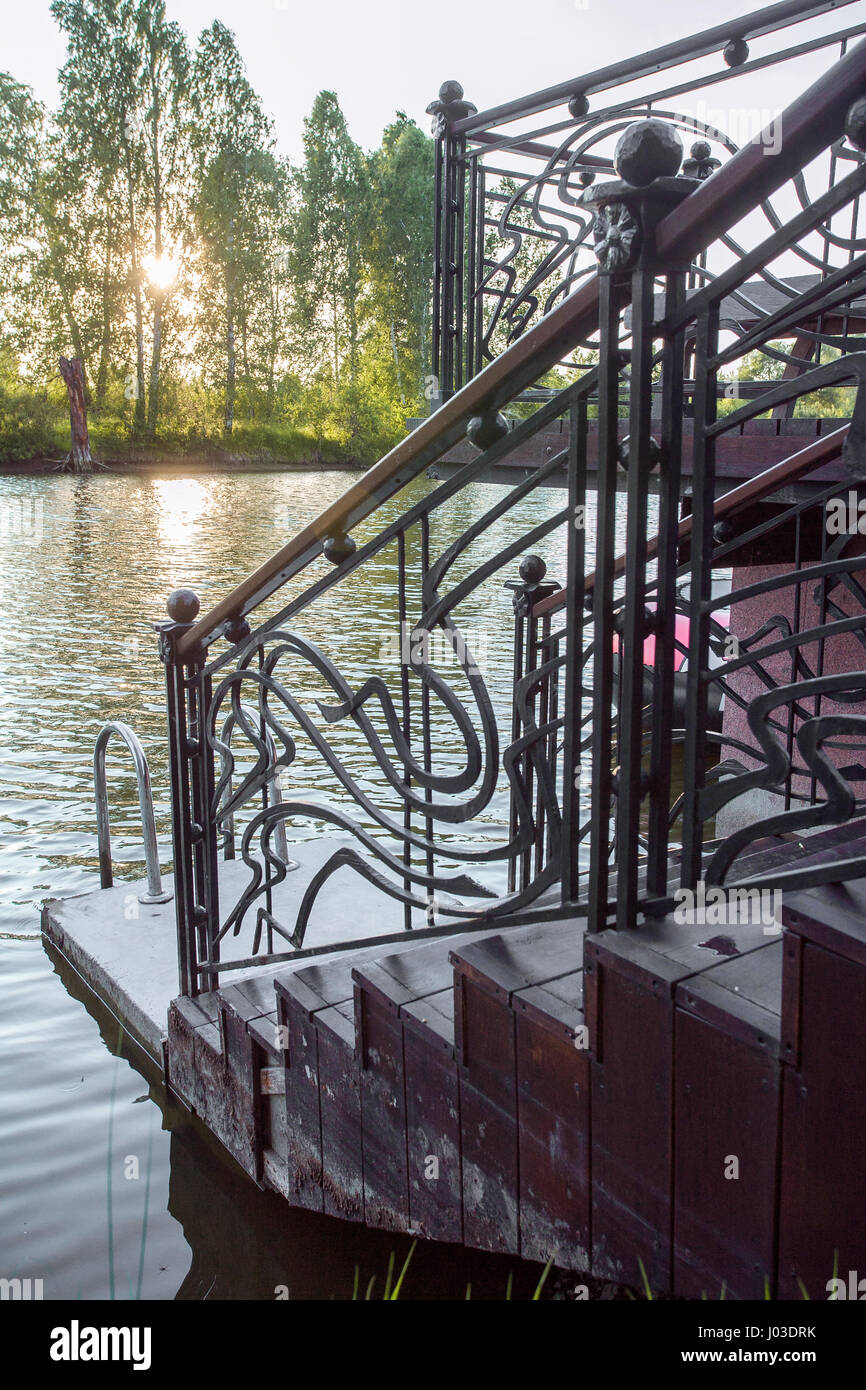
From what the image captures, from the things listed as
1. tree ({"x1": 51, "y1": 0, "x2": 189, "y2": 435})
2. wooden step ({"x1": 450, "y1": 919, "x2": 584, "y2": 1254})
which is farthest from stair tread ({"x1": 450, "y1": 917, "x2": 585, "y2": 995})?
tree ({"x1": 51, "y1": 0, "x2": 189, "y2": 435})

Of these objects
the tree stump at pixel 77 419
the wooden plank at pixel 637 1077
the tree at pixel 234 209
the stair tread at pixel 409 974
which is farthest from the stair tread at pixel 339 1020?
the tree at pixel 234 209

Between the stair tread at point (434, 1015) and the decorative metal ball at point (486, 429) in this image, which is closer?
the decorative metal ball at point (486, 429)

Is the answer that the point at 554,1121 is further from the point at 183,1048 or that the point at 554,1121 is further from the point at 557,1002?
the point at 183,1048

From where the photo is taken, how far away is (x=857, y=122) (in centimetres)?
143

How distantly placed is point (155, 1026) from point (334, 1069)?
143 cm

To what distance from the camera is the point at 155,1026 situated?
3.97 meters

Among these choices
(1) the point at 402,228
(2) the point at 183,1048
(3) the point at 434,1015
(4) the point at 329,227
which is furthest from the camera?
(4) the point at 329,227

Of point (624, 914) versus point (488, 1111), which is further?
point (488, 1111)

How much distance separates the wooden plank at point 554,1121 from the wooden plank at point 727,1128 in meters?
0.23

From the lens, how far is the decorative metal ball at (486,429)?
2162mm

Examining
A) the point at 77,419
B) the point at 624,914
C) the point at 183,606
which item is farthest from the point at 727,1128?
the point at 77,419

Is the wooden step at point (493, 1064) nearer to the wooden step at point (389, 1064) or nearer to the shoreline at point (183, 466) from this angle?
the wooden step at point (389, 1064)

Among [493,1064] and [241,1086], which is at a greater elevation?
[493,1064]

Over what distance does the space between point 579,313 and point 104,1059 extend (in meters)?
3.48
